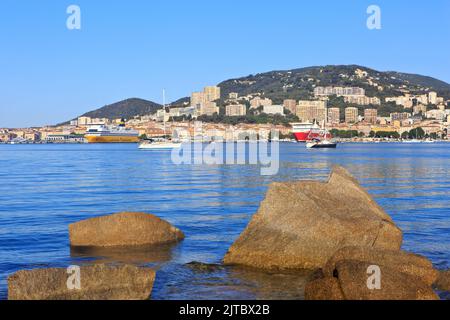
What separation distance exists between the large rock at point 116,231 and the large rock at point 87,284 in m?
3.40

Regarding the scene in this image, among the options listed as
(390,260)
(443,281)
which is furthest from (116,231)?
(443,281)

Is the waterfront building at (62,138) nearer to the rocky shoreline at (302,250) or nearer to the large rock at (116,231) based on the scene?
the large rock at (116,231)

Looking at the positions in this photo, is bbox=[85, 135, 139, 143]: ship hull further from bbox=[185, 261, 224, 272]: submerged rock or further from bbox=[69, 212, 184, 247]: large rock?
bbox=[185, 261, 224, 272]: submerged rock

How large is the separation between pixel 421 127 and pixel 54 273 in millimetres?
192321

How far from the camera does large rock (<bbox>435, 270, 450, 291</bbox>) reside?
26.9 feet

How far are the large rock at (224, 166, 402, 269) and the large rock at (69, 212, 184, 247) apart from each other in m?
2.08

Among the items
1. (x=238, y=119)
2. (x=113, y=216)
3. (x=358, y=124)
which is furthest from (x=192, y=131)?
(x=113, y=216)

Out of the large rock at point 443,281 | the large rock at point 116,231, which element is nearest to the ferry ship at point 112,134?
the large rock at point 116,231

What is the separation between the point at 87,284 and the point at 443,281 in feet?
15.9

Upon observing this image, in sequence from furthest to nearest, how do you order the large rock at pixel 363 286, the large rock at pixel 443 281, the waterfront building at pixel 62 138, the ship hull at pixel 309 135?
the waterfront building at pixel 62 138 < the ship hull at pixel 309 135 < the large rock at pixel 443 281 < the large rock at pixel 363 286

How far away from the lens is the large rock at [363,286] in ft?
22.4

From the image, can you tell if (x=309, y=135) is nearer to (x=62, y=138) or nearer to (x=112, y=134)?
(x=112, y=134)

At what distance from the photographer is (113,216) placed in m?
11.1

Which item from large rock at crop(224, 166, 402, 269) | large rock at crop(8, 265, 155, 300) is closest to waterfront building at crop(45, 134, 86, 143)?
large rock at crop(224, 166, 402, 269)
